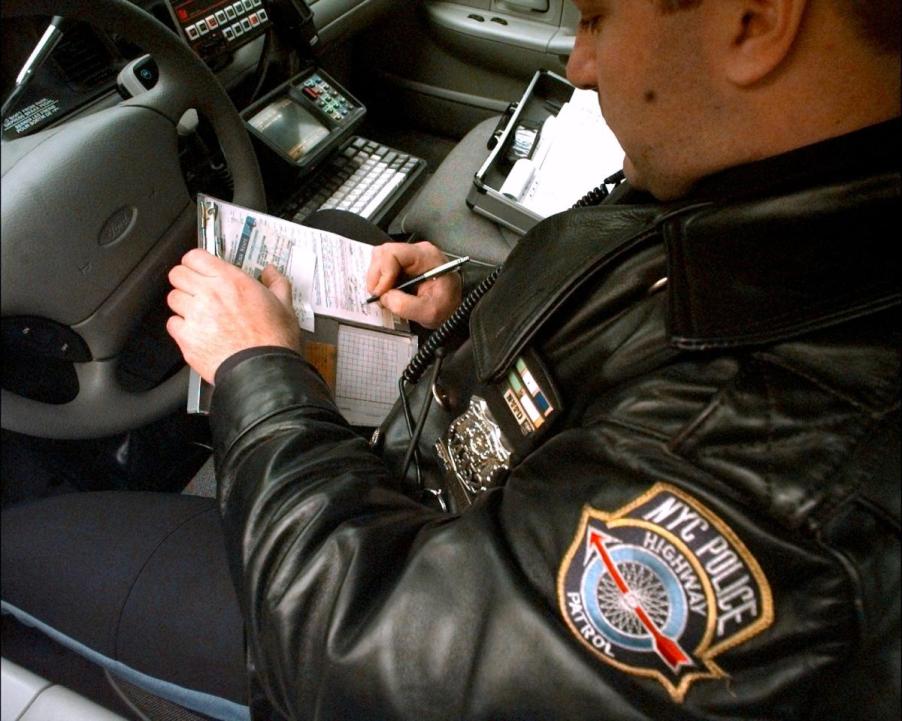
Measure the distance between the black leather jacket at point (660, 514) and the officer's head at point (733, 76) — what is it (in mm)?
27

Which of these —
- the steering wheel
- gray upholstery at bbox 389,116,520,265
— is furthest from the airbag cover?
gray upholstery at bbox 389,116,520,265

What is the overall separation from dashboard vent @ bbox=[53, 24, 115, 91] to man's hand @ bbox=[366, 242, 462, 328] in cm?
48

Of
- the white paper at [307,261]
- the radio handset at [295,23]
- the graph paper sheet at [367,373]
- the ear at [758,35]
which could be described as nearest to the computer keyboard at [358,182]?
the radio handset at [295,23]

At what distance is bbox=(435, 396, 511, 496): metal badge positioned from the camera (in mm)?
752

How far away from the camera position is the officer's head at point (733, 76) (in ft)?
1.66

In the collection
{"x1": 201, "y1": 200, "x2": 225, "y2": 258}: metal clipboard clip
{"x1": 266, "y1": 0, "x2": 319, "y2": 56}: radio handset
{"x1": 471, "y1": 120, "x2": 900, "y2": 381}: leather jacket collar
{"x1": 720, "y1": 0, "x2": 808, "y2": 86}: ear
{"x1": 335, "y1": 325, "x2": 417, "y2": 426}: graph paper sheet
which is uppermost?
{"x1": 720, "y1": 0, "x2": 808, "y2": 86}: ear

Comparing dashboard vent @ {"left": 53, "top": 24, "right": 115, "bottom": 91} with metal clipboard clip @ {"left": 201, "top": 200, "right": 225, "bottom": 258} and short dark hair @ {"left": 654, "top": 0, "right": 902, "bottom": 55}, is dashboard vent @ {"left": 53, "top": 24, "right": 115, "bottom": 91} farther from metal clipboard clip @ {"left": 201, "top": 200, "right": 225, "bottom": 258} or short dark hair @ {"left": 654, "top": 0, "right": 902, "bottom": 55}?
short dark hair @ {"left": 654, "top": 0, "right": 902, "bottom": 55}

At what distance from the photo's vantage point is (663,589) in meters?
0.48

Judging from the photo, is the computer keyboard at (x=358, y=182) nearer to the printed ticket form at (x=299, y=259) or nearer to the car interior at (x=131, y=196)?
the car interior at (x=131, y=196)

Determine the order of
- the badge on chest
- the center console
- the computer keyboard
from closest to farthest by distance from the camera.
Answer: the badge on chest, the center console, the computer keyboard

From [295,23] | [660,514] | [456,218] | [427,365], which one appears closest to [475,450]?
[427,365]

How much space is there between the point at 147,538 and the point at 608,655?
0.64 metres

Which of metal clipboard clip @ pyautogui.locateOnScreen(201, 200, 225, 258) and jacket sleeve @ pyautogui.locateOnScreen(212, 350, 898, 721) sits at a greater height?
metal clipboard clip @ pyautogui.locateOnScreen(201, 200, 225, 258)

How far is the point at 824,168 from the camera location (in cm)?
54
